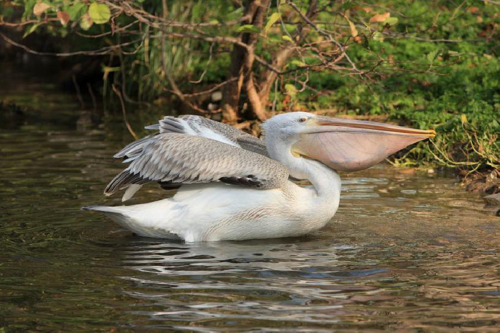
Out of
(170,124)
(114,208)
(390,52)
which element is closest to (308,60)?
(390,52)

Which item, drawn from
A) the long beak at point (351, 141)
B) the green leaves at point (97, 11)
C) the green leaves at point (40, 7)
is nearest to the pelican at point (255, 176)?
the long beak at point (351, 141)

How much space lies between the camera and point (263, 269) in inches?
183

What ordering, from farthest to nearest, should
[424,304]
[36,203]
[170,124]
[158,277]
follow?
1. [36,203]
2. [170,124]
3. [158,277]
4. [424,304]

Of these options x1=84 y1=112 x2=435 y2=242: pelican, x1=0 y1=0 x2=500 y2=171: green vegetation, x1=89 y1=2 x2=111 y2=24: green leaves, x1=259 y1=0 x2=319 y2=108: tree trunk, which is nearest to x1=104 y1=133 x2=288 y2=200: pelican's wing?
x1=84 y1=112 x2=435 y2=242: pelican

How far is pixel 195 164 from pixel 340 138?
2.87 feet

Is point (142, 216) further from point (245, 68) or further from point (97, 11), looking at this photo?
point (245, 68)

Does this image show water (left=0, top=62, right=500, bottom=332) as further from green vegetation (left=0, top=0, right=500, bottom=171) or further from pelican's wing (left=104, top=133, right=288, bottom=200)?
green vegetation (left=0, top=0, right=500, bottom=171)

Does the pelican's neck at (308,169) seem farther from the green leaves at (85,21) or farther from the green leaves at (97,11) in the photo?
the green leaves at (85,21)

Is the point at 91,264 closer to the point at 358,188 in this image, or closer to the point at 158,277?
the point at 158,277

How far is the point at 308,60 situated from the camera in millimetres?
9602

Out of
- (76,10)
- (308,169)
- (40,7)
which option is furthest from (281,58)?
(308,169)

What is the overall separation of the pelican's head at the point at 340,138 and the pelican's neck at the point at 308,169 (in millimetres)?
32

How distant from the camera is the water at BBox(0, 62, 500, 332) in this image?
3.81 m

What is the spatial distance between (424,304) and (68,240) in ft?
7.46
